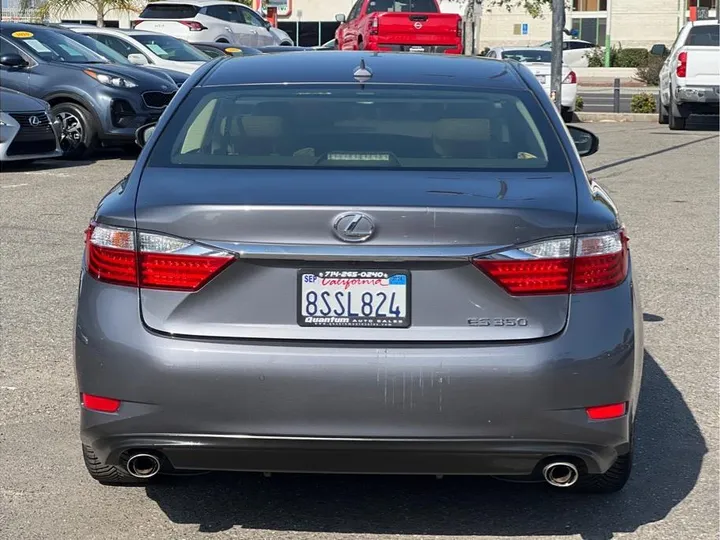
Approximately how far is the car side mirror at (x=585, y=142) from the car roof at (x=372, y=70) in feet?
2.16

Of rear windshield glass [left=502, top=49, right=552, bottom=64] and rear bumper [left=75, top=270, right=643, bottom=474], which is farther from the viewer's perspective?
rear windshield glass [left=502, top=49, right=552, bottom=64]

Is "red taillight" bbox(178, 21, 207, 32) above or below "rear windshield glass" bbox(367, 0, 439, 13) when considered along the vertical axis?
below

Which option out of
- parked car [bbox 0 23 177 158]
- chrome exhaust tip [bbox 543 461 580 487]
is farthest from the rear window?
chrome exhaust tip [bbox 543 461 580 487]

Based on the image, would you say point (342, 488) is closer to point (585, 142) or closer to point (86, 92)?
point (585, 142)

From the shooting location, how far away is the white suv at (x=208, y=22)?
2864 centimetres

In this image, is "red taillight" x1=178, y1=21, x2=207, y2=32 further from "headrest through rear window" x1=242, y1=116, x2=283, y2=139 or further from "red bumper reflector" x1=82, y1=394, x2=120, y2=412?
"red bumper reflector" x1=82, y1=394, x2=120, y2=412

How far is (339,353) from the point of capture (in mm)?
3738

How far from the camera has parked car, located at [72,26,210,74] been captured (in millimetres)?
20641

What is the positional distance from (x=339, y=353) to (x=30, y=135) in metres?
Answer: 11.9

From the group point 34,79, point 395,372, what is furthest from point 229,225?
point 34,79

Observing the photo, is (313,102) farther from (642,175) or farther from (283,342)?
(642,175)

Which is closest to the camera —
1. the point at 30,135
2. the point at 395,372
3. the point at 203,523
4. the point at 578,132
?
the point at 395,372

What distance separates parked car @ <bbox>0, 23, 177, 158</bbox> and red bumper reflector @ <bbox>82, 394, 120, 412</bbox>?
1242 cm

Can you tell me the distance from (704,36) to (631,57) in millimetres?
32394
